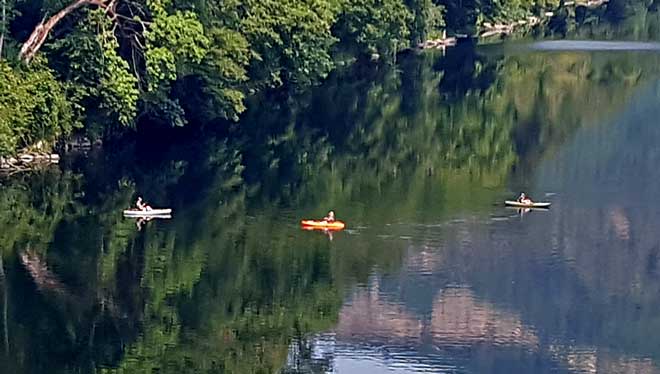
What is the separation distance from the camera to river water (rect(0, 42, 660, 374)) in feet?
139

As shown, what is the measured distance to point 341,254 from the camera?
51188 millimetres

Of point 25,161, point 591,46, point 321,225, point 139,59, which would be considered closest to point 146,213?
point 321,225

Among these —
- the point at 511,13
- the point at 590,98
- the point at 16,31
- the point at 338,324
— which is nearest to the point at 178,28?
the point at 16,31

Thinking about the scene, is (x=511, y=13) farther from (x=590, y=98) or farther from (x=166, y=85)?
(x=166, y=85)

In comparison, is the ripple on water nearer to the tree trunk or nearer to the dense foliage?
the dense foliage

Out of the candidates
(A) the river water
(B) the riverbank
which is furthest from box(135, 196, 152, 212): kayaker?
(B) the riverbank

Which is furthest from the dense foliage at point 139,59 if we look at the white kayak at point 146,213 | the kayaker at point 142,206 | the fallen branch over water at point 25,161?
the white kayak at point 146,213

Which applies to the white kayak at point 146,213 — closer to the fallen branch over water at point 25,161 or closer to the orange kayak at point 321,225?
the orange kayak at point 321,225

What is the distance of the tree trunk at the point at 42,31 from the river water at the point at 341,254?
500 centimetres

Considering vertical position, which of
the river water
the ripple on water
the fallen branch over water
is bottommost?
the river water

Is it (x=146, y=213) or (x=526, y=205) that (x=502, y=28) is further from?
(x=146, y=213)

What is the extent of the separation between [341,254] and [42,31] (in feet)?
69.4

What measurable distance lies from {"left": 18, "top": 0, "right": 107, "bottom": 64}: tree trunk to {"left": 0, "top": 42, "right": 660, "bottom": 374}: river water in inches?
197

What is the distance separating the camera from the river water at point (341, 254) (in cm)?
4231
